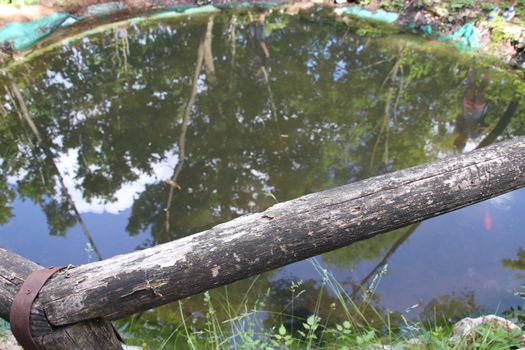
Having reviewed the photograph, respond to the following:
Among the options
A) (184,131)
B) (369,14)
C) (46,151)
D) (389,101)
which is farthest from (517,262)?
(369,14)

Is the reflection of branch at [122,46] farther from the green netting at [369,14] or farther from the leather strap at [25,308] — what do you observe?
the leather strap at [25,308]

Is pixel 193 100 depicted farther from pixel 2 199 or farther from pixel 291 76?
pixel 2 199

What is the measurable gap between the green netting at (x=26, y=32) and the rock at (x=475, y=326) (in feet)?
31.1

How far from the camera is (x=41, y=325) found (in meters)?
1.43

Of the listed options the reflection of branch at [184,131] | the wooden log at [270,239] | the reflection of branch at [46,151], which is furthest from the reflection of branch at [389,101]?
the wooden log at [270,239]

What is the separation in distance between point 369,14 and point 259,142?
713cm

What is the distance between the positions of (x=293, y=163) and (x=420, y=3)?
24.6ft

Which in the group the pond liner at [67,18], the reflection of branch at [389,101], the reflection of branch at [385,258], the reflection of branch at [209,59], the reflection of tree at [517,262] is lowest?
the reflection of tree at [517,262]

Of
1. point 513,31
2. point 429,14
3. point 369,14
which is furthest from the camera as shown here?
point 369,14

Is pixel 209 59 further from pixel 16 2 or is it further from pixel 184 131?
pixel 16 2

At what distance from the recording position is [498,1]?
10.7 metres

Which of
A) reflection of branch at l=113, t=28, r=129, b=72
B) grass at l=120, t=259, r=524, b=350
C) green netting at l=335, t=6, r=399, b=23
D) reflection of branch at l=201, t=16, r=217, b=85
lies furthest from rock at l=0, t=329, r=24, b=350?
green netting at l=335, t=6, r=399, b=23

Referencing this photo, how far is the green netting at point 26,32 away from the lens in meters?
8.98

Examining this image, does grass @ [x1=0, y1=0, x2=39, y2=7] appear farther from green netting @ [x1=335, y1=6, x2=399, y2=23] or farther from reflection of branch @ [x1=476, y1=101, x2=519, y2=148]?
reflection of branch @ [x1=476, y1=101, x2=519, y2=148]
